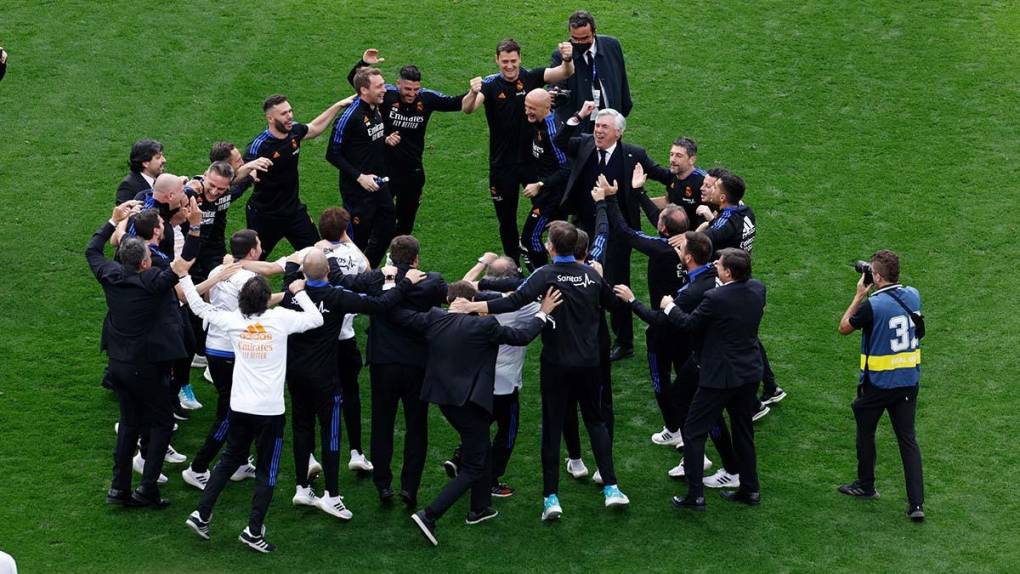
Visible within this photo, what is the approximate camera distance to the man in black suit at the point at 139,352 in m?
9.65

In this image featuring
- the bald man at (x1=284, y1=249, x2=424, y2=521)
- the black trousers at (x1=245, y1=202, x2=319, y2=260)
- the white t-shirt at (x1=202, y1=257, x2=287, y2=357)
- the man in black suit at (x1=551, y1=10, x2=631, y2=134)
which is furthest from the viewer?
the man in black suit at (x1=551, y1=10, x2=631, y2=134)

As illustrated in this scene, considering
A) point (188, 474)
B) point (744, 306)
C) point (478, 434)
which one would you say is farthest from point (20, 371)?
point (744, 306)

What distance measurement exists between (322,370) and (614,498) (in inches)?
95.2

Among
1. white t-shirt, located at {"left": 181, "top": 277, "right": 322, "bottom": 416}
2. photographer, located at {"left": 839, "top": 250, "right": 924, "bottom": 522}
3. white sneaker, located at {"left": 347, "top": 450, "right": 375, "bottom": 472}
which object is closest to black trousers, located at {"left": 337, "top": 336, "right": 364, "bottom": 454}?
white sneaker, located at {"left": 347, "top": 450, "right": 375, "bottom": 472}

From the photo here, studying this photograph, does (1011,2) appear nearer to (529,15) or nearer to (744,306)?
(529,15)

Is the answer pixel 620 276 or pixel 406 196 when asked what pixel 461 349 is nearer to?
pixel 620 276

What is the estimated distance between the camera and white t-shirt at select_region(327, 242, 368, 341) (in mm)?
10141

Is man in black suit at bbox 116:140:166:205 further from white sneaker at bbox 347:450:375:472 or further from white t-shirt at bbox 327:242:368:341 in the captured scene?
white sneaker at bbox 347:450:375:472

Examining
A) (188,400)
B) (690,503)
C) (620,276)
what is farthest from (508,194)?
(690,503)

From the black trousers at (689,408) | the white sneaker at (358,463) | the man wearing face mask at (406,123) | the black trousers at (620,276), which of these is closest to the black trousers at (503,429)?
the white sneaker at (358,463)

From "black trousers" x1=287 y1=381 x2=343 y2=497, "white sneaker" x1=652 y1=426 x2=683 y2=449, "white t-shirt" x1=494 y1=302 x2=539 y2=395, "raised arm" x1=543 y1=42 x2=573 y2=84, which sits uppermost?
"raised arm" x1=543 y1=42 x2=573 y2=84

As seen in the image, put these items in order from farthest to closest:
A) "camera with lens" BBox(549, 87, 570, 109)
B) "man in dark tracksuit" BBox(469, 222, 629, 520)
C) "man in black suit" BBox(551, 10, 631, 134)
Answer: "man in black suit" BBox(551, 10, 631, 134)
"camera with lens" BBox(549, 87, 570, 109)
"man in dark tracksuit" BBox(469, 222, 629, 520)

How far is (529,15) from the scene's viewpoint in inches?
701

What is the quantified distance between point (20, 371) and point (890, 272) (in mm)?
7534
